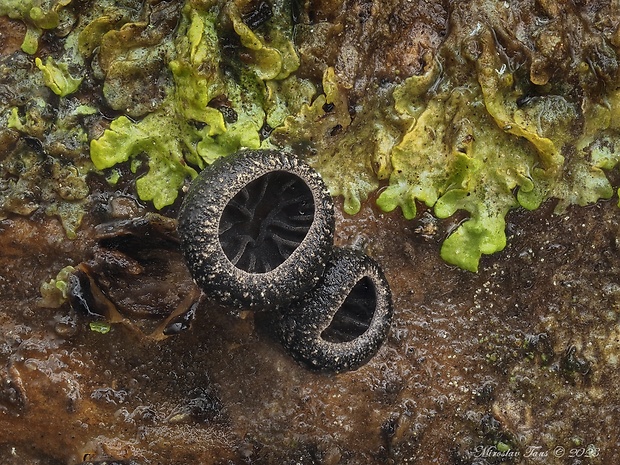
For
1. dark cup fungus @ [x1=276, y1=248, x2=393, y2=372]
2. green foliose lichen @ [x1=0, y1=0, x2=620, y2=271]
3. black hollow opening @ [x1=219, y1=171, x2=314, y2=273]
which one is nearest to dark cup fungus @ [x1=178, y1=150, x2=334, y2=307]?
black hollow opening @ [x1=219, y1=171, x2=314, y2=273]

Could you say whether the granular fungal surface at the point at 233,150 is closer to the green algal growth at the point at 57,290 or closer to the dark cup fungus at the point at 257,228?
the green algal growth at the point at 57,290

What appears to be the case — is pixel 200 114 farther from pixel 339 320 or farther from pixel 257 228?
pixel 339 320

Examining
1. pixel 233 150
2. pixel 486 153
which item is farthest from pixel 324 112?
pixel 486 153

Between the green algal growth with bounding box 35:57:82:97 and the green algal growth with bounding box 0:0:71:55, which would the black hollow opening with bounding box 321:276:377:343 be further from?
the green algal growth with bounding box 0:0:71:55

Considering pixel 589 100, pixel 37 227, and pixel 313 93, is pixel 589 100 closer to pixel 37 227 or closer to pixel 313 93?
pixel 313 93

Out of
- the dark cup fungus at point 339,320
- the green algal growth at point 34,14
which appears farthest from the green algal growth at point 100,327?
the green algal growth at point 34,14

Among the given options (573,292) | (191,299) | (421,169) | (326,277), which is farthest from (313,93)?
(573,292)
